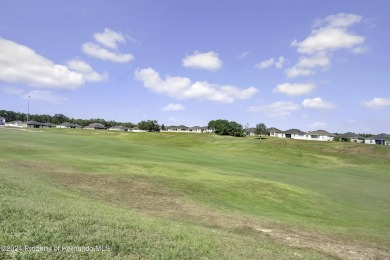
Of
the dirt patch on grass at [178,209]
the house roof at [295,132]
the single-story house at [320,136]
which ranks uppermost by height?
the house roof at [295,132]

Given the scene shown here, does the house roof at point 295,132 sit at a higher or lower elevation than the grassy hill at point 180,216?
higher

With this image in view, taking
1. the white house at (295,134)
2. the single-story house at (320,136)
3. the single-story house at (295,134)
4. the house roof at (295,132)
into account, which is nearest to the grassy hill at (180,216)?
the single-story house at (320,136)

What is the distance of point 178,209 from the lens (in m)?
17.9

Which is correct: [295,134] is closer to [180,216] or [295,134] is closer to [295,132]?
[295,132]

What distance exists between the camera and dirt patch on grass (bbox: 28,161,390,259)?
530 inches

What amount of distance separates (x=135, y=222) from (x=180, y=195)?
9.75 meters

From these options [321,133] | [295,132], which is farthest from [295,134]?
[321,133]

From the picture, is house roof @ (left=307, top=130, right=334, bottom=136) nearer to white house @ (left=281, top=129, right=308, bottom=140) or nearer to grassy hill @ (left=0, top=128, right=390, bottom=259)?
white house @ (left=281, top=129, right=308, bottom=140)

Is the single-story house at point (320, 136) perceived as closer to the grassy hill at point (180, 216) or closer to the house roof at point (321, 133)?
the house roof at point (321, 133)

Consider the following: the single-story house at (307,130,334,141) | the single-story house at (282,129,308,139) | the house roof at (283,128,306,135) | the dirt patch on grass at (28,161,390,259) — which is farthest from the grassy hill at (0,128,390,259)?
the house roof at (283,128,306,135)

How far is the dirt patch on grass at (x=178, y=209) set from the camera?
13.5 meters

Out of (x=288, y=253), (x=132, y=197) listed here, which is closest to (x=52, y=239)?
(x=288, y=253)

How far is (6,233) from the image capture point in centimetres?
827

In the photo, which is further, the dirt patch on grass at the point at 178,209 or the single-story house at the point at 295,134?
the single-story house at the point at 295,134
